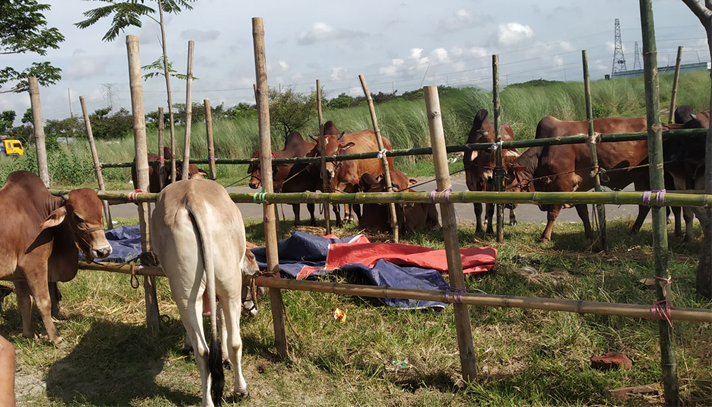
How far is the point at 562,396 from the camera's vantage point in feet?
11.6

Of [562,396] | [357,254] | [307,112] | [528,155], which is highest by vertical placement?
[307,112]

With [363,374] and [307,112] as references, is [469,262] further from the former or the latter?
[307,112]

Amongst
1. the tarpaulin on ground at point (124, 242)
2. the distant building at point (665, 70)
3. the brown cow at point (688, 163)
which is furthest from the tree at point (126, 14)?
the distant building at point (665, 70)

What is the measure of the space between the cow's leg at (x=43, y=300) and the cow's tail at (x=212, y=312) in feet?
6.99

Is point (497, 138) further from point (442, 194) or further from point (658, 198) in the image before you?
point (658, 198)

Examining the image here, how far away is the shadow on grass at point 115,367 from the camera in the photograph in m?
4.11

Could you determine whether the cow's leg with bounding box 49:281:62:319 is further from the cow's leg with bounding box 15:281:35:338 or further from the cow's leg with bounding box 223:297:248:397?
the cow's leg with bounding box 223:297:248:397

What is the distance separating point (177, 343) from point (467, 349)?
2.47 metres

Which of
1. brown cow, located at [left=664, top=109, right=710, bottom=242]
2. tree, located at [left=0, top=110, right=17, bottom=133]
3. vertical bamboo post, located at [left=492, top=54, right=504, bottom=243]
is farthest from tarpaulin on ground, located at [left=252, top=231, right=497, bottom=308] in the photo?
tree, located at [left=0, top=110, right=17, bottom=133]

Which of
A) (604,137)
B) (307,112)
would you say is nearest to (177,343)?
(604,137)

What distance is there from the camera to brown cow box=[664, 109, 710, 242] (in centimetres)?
649

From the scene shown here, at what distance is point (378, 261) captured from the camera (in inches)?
213

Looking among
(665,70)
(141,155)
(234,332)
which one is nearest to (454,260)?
(234,332)

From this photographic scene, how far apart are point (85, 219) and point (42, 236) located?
0.51m
